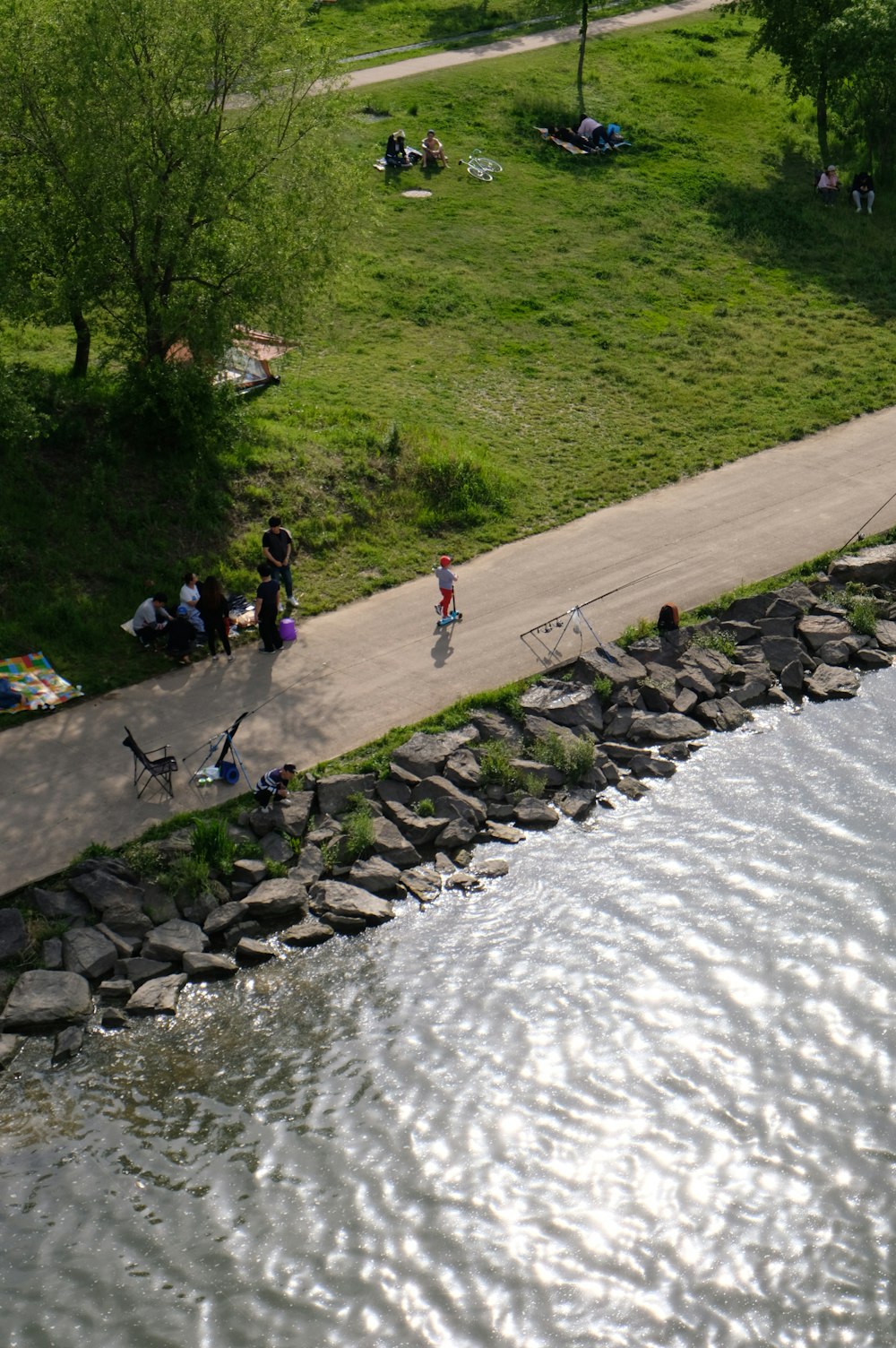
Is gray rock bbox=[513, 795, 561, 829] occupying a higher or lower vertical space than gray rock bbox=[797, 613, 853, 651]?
lower

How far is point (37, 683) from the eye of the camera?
22.4 meters

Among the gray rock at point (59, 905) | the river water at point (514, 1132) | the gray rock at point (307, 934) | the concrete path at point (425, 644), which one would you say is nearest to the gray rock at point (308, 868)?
the gray rock at point (307, 934)

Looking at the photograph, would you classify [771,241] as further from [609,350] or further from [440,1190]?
[440,1190]

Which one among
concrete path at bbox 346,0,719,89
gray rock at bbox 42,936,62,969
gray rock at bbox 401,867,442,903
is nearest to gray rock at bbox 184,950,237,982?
gray rock at bbox 42,936,62,969

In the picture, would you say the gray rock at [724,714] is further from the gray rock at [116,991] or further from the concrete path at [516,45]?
the concrete path at [516,45]

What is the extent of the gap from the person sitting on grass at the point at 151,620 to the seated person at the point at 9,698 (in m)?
2.44

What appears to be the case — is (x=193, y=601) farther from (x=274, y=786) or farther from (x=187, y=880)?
(x=187, y=880)

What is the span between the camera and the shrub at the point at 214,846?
19.5 meters

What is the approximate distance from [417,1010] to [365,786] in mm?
4176

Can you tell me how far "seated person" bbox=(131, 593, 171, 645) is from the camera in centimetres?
2350

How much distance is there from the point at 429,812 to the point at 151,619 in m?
6.14

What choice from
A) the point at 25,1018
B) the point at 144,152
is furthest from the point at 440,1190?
the point at 144,152

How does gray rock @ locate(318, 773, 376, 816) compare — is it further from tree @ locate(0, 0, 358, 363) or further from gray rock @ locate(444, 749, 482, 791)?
tree @ locate(0, 0, 358, 363)

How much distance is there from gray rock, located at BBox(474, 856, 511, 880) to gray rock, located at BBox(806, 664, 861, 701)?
7.65 meters
